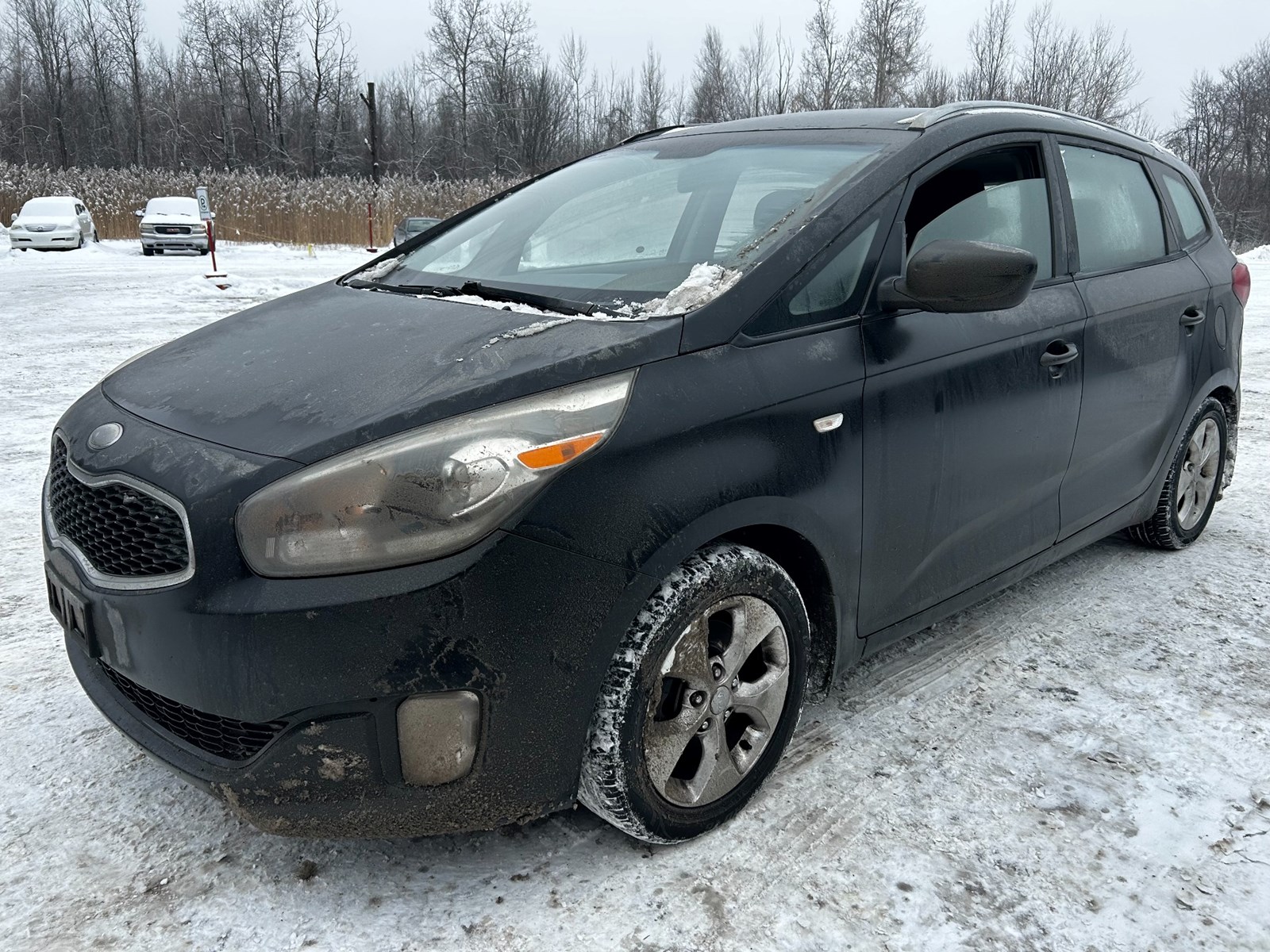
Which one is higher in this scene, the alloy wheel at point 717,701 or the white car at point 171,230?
the white car at point 171,230

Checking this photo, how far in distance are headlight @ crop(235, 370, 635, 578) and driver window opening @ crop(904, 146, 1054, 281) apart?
52.5 inches

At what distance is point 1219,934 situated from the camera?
6.54ft

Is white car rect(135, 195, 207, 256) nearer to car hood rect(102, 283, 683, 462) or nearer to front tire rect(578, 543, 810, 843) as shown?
car hood rect(102, 283, 683, 462)

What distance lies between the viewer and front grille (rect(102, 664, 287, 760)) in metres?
1.89

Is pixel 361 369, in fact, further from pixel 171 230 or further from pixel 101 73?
pixel 101 73

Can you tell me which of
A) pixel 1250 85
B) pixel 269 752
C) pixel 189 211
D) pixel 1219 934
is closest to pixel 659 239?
pixel 269 752

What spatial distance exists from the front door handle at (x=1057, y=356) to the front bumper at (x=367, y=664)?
169 cm

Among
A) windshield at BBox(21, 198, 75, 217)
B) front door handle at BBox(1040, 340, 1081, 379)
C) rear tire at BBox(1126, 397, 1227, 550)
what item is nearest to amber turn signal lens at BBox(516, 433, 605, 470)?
front door handle at BBox(1040, 340, 1081, 379)

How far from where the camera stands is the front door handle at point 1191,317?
3.71 metres

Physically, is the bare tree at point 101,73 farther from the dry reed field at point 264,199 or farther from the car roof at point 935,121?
the car roof at point 935,121

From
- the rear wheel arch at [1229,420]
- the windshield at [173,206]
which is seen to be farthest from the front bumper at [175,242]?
the rear wheel arch at [1229,420]

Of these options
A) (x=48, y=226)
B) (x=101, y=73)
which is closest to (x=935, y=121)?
(x=48, y=226)

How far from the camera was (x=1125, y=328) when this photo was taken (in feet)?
11.0

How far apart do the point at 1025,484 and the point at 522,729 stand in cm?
182
